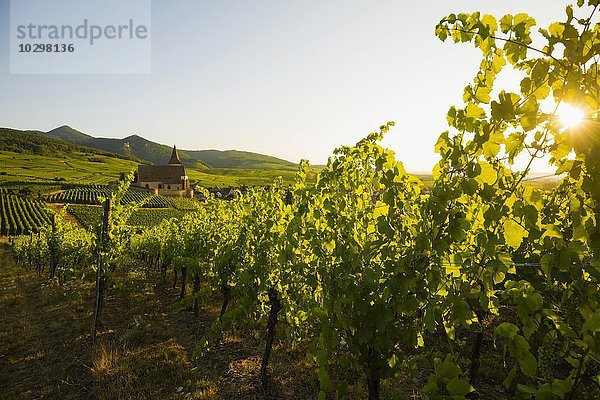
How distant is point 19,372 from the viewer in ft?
25.9

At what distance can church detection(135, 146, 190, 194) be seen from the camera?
95.8m

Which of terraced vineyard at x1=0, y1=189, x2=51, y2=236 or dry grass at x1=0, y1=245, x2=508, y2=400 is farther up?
dry grass at x1=0, y1=245, x2=508, y2=400

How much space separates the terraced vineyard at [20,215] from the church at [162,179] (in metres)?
29.6

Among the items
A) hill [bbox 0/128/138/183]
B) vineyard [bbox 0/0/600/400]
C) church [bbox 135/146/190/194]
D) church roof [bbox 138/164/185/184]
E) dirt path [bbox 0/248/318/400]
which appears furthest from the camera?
hill [bbox 0/128/138/183]

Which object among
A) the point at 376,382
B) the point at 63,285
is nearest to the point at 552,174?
the point at 376,382

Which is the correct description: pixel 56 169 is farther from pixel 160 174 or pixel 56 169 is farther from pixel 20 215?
pixel 20 215

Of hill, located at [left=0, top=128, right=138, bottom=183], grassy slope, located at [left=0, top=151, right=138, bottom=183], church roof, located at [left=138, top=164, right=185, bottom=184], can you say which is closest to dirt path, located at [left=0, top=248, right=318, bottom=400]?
hill, located at [left=0, top=128, right=138, bottom=183]

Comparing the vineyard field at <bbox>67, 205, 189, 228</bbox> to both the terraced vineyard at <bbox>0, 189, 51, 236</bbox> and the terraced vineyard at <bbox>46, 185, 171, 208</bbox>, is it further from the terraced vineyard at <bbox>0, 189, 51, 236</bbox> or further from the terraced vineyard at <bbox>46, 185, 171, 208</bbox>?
the terraced vineyard at <bbox>0, 189, 51, 236</bbox>

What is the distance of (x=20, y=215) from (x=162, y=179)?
43.5m

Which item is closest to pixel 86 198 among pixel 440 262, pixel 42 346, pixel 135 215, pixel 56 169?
pixel 135 215

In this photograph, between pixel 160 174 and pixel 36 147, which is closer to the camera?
pixel 160 174

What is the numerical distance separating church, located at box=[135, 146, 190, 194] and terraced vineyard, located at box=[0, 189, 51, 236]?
2965 cm

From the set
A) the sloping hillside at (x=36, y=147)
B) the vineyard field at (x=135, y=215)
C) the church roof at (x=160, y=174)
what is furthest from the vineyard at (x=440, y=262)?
the sloping hillside at (x=36, y=147)

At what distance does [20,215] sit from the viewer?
54719 millimetres
